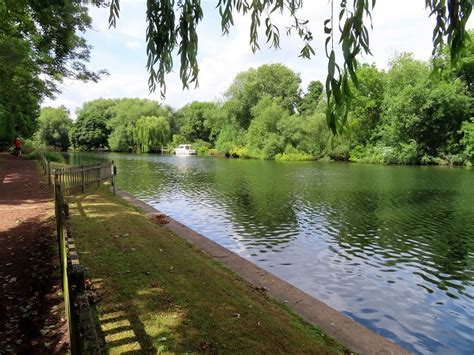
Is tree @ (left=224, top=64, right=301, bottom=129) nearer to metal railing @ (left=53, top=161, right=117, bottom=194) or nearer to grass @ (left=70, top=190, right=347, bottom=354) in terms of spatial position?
metal railing @ (left=53, top=161, right=117, bottom=194)

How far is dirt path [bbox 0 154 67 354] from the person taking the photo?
4344 millimetres

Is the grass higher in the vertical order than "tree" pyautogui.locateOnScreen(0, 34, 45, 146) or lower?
lower

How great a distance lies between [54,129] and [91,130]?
11.6 m

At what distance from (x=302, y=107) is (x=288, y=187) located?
50.9m

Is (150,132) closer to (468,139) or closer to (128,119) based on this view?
(128,119)

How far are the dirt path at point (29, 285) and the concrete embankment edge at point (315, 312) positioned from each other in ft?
12.4

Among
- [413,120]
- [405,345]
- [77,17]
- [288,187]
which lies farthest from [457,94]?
[405,345]

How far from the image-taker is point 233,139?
7600 centimetres

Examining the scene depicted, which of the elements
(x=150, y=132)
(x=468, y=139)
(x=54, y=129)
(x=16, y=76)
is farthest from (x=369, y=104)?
(x=54, y=129)

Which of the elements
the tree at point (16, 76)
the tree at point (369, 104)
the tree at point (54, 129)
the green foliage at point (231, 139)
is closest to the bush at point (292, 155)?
the tree at point (369, 104)

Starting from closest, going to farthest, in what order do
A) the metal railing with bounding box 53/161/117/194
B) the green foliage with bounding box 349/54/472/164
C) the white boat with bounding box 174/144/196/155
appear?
Answer: the metal railing with bounding box 53/161/117/194, the green foliage with bounding box 349/54/472/164, the white boat with bounding box 174/144/196/155

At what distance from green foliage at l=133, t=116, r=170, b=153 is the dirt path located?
76786 millimetres

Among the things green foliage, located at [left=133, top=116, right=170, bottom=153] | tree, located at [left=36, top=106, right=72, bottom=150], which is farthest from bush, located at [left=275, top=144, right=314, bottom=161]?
tree, located at [left=36, top=106, right=72, bottom=150]

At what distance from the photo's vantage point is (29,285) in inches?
233
